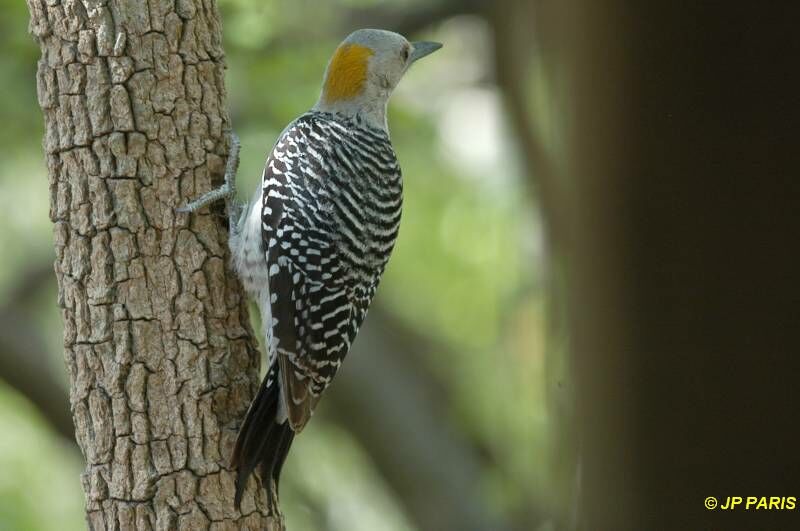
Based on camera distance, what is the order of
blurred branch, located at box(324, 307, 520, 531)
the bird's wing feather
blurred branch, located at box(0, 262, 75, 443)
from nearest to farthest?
the bird's wing feather → blurred branch, located at box(0, 262, 75, 443) → blurred branch, located at box(324, 307, 520, 531)

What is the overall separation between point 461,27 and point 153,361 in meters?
6.01

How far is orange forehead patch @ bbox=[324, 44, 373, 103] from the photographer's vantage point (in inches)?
185

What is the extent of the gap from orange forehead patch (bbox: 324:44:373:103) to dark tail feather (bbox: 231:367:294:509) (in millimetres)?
1483

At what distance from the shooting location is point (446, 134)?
9.09 meters

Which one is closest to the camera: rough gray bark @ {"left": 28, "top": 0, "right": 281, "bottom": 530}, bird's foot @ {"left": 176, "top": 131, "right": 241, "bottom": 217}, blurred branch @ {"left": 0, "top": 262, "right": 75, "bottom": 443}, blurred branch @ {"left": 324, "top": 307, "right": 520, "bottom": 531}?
rough gray bark @ {"left": 28, "top": 0, "right": 281, "bottom": 530}

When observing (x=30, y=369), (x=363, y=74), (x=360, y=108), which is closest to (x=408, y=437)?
(x=30, y=369)

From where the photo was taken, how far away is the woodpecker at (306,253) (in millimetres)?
3748

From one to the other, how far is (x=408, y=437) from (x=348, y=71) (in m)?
3.07

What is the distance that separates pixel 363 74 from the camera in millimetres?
4727

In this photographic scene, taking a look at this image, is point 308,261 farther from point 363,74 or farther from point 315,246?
point 363,74

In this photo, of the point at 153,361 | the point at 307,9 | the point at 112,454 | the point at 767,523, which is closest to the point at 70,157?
the point at 153,361

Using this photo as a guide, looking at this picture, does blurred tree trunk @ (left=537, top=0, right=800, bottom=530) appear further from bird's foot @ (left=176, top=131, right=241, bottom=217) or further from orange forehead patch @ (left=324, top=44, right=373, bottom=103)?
orange forehead patch @ (left=324, top=44, right=373, bottom=103)

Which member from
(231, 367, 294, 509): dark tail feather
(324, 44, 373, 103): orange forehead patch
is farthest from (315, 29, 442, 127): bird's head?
(231, 367, 294, 509): dark tail feather

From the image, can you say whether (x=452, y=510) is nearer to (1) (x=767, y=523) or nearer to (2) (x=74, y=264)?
(2) (x=74, y=264)
